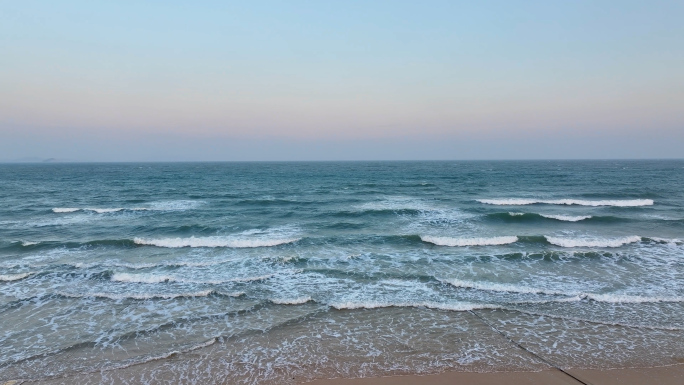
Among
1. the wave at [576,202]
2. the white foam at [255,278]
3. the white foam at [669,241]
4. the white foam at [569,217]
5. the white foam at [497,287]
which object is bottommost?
the white foam at [255,278]

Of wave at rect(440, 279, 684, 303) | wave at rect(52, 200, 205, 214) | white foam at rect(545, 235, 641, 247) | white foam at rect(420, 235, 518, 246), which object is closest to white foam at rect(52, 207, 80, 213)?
wave at rect(52, 200, 205, 214)

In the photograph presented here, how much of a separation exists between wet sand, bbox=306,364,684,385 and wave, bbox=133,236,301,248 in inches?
438

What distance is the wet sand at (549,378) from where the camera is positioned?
6398mm

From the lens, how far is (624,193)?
32844 mm

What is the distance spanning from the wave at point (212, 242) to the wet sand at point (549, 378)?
11129mm

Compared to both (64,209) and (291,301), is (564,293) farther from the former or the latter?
(64,209)

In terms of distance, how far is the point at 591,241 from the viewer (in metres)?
16.7

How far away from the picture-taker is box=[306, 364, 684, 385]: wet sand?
640 cm

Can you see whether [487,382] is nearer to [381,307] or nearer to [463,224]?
[381,307]

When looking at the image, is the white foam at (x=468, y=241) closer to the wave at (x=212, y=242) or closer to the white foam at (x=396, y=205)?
the wave at (x=212, y=242)

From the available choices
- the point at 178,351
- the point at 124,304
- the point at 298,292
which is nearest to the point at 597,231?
the point at 298,292

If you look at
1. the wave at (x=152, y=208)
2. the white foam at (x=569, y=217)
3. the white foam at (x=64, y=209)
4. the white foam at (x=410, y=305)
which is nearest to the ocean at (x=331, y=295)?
the white foam at (x=410, y=305)

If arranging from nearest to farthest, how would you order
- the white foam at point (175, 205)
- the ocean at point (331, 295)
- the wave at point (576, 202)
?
the ocean at point (331, 295) → the white foam at point (175, 205) → the wave at point (576, 202)

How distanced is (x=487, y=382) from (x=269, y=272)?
28.4ft
